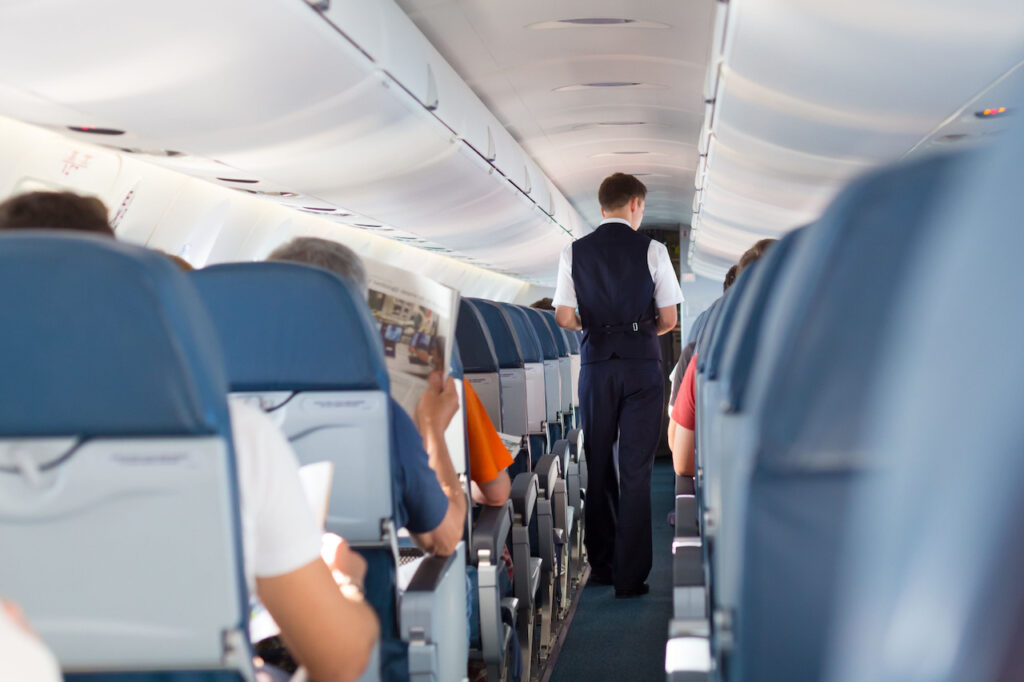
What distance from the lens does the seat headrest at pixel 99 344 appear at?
1.21 m

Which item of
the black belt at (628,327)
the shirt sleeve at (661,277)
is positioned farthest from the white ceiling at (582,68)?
the black belt at (628,327)

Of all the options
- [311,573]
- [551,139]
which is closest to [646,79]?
[551,139]

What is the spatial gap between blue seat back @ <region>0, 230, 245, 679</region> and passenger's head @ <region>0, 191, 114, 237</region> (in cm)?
38

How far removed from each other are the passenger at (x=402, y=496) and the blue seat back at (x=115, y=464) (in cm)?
80

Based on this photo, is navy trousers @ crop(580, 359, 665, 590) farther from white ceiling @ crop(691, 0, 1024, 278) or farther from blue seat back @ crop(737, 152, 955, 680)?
blue seat back @ crop(737, 152, 955, 680)

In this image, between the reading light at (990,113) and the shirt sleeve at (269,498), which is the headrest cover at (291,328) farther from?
the reading light at (990,113)

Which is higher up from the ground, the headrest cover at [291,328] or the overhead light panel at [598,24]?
the overhead light panel at [598,24]

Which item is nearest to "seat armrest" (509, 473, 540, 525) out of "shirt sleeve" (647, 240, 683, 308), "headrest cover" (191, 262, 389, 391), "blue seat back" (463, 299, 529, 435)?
"blue seat back" (463, 299, 529, 435)

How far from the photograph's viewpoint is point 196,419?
4.10ft

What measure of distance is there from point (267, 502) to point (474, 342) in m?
2.60

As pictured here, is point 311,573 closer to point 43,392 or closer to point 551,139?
point 43,392

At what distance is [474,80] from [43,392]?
324 inches

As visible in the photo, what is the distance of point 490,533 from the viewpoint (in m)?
3.09

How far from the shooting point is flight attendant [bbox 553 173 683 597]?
5.00m
